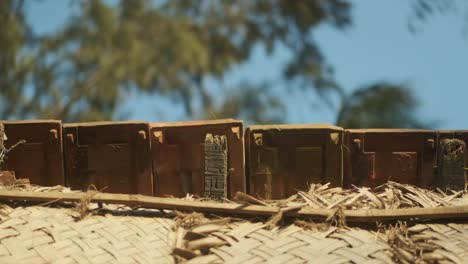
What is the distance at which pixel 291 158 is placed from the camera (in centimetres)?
373

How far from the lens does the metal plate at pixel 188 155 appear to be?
3693mm

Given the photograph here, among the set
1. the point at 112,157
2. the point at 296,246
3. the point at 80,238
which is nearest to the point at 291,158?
the point at 296,246

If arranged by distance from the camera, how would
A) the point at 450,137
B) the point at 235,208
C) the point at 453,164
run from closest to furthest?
the point at 235,208 < the point at 453,164 < the point at 450,137

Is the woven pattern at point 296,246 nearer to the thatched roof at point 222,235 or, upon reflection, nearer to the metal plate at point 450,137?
the thatched roof at point 222,235

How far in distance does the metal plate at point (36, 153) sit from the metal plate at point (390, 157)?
68.9 inches

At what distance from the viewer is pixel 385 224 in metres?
3.22

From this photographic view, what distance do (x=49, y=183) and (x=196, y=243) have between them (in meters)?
1.28

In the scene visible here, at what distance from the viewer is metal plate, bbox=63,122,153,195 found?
3.77 metres

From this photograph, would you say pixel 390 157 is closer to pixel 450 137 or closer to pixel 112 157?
pixel 450 137

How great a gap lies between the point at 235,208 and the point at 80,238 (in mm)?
782

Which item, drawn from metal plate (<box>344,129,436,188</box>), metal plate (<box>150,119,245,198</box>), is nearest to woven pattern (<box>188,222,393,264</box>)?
metal plate (<box>150,119,245,198</box>)

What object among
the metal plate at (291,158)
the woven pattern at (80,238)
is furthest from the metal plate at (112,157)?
the metal plate at (291,158)

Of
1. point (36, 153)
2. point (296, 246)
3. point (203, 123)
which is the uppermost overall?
point (203, 123)

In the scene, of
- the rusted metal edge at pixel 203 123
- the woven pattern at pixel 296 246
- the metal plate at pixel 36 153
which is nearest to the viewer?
the woven pattern at pixel 296 246
